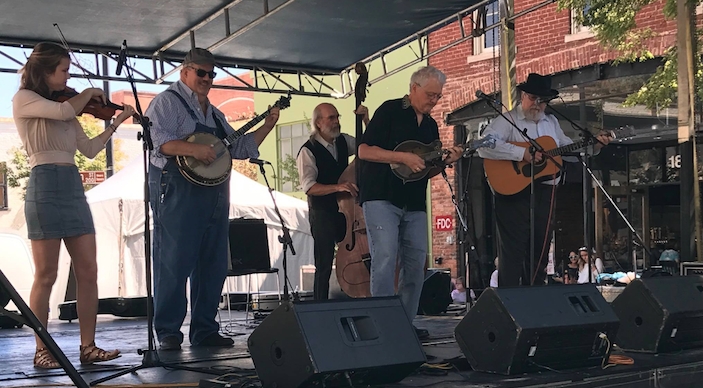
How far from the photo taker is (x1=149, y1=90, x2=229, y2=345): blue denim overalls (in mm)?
5527

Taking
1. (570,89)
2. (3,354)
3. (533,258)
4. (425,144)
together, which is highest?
(570,89)

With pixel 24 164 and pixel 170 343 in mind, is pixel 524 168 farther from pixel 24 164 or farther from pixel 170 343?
pixel 24 164

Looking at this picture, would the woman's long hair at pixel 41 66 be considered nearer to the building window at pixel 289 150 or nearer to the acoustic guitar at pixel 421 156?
the acoustic guitar at pixel 421 156

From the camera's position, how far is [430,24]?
10398 millimetres

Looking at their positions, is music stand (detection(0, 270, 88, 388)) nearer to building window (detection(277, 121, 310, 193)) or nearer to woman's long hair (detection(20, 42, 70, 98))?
woman's long hair (detection(20, 42, 70, 98))

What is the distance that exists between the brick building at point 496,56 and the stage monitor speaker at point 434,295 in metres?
6.51

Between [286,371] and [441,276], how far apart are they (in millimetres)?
5200

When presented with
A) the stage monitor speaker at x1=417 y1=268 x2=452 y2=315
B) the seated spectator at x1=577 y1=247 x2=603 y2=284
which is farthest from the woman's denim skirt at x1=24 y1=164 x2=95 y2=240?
the seated spectator at x1=577 y1=247 x2=603 y2=284

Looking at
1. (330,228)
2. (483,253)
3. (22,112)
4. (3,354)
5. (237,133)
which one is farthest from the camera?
(483,253)

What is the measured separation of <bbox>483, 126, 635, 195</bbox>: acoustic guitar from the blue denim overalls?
6.55ft

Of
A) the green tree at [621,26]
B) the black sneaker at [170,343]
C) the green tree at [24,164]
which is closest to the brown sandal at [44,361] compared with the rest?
the black sneaker at [170,343]

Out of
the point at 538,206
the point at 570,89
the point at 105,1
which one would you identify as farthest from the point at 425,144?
the point at 570,89

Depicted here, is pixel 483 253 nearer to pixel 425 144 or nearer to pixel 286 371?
pixel 425 144

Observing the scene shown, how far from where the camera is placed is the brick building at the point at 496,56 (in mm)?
14312
